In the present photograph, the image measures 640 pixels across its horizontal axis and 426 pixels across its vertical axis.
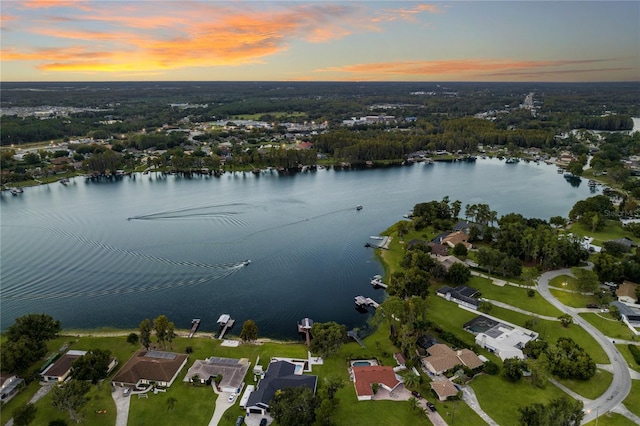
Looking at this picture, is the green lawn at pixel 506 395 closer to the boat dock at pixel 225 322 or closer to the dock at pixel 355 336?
the dock at pixel 355 336

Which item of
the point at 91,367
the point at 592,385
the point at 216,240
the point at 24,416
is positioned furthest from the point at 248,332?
the point at 592,385

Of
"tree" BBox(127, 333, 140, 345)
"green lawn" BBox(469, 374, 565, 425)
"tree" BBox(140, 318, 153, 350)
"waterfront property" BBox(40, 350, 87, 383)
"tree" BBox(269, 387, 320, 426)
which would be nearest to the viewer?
"tree" BBox(269, 387, 320, 426)

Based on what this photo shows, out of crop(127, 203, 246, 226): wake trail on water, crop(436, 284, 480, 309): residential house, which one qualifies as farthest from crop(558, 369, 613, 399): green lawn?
crop(127, 203, 246, 226): wake trail on water

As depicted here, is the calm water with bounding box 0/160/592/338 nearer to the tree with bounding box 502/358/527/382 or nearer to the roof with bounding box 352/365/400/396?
the roof with bounding box 352/365/400/396

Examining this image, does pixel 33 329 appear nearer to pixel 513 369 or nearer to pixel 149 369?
pixel 149 369

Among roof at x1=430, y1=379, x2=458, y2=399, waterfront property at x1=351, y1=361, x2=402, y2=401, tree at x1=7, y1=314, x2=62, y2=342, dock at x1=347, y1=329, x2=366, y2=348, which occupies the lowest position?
dock at x1=347, y1=329, x2=366, y2=348

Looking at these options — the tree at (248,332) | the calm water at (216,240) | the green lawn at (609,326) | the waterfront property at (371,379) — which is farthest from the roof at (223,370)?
the green lawn at (609,326)

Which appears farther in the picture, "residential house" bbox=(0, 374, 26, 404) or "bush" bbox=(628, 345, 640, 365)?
"bush" bbox=(628, 345, 640, 365)
